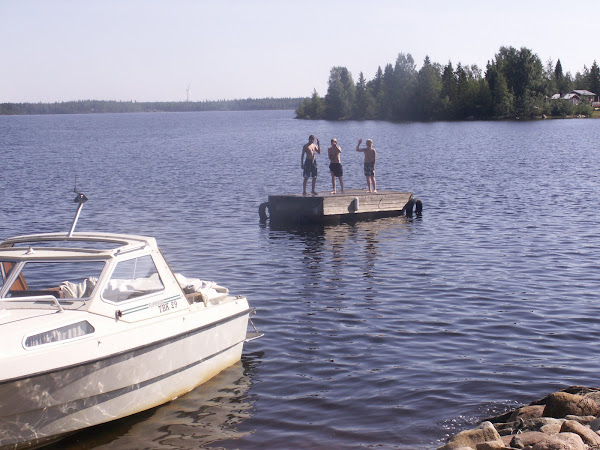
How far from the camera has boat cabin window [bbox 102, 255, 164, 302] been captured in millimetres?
9541

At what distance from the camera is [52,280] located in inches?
396

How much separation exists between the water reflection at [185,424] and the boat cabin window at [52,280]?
166 centimetres

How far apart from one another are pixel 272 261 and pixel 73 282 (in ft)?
32.8

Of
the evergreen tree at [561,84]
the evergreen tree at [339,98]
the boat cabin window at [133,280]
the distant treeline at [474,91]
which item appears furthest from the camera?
the evergreen tree at [339,98]

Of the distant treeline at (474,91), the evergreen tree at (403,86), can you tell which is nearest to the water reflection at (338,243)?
the distant treeline at (474,91)

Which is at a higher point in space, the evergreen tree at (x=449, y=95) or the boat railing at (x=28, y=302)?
the evergreen tree at (x=449, y=95)

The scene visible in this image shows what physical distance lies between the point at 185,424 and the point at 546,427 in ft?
14.0

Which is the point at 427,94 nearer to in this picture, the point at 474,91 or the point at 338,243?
the point at 474,91

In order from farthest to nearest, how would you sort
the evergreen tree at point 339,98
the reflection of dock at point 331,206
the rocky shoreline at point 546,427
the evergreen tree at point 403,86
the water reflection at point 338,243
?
the evergreen tree at point 339,98 → the evergreen tree at point 403,86 → the reflection of dock at point 331,206 → the water reflection at point 338,243 → the rocky shoreline at point 546,427

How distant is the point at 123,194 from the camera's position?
34.8 m

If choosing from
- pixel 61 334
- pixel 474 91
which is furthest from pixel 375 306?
pixel 474 91

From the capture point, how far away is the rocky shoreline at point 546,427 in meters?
7.79

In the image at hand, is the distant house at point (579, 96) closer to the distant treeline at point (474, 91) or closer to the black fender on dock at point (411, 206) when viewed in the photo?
→ the distant treeline at point (474, 91)

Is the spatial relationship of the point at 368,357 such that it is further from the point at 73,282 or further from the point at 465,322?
the point at 73,282
